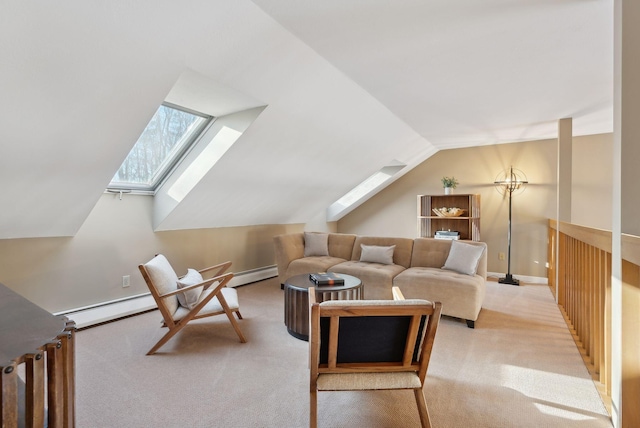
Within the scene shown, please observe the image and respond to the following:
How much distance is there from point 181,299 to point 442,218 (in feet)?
15.8

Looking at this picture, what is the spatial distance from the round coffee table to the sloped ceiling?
5.20 feet

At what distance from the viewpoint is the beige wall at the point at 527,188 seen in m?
5.41

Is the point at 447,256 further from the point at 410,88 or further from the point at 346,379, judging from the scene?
the point at 346,379

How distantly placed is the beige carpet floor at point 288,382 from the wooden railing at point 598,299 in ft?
0.49

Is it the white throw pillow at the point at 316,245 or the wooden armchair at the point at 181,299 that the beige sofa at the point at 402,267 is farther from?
the wooden armchair at the point at 181,299

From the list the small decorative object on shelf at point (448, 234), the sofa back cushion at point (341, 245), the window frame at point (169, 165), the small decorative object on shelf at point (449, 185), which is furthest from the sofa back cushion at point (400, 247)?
the window frame at point (169, 165)

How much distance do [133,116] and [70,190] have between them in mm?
971

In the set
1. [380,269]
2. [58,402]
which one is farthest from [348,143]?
[58,402]

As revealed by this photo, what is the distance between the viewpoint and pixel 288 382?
91.6 inches

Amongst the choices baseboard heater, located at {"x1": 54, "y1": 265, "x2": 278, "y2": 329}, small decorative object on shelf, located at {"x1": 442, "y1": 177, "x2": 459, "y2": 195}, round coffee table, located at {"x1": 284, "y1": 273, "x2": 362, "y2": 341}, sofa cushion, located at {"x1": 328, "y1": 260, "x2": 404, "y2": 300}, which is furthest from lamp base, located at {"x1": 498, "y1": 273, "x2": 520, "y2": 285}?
baseboard heater, located at {"x1": 54, "y1": 265, "x2": 278, "y2": 329}

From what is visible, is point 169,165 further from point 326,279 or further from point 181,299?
point 326,279

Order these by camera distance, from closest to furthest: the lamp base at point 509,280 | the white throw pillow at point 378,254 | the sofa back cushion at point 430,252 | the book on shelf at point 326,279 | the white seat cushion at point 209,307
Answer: the white seat cushion at point 209,307
the book on shelf at point 326,279
the sofa back cushion at point 430,252
the white throw pillow at point 378,254
the lamp base at point 509,280

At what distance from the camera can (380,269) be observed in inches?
165

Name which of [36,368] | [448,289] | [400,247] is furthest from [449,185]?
[36,368]
